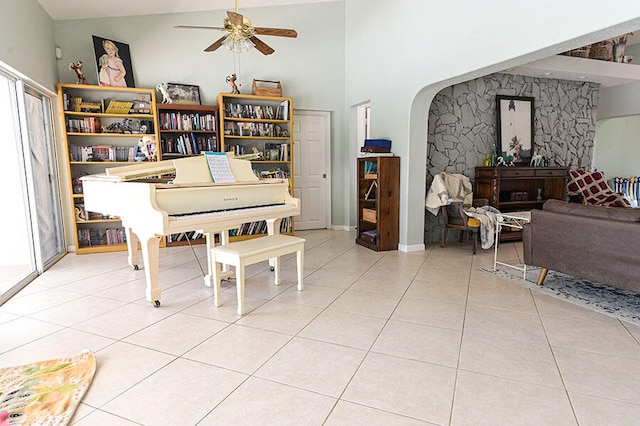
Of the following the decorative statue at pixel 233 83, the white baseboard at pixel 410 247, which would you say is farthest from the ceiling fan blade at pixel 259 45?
the white baseboard at pixel 410 247

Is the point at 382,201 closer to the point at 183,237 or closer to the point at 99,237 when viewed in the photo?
the point at 183,237

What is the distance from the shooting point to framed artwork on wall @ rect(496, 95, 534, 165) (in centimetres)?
544

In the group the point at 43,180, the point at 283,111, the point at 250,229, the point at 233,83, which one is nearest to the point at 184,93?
the point at 233,83

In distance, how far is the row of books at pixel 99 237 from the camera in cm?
481

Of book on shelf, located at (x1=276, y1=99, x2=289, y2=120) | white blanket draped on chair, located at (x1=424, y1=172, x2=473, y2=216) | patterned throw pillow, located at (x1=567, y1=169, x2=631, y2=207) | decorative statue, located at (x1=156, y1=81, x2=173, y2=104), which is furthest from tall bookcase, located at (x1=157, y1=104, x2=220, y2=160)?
patterned throw pillow, located at (x1=567, y1=169, x2=631, y2=207)

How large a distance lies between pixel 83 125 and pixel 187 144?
4.41 ft

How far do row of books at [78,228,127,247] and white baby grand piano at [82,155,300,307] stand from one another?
4.93ft

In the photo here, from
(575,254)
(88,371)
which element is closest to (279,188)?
(88,371)

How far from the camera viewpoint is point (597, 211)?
9.43 feet

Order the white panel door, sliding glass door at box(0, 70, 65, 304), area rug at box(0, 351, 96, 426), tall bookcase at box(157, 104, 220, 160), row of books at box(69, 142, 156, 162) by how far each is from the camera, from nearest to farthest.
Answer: area rug at box(0, 351, 96, 426) → sliding glass door at box(0, 70, 65, 304) → row of books at box(69, 142, 156, 162) → tall bookcase at box(157, 104, 220, 160) → the white panel door

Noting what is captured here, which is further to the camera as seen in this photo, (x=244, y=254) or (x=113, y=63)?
(x=113, y=63)

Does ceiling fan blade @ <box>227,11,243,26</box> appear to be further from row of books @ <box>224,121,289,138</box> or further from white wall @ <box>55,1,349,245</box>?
white wall @ <box>55,1,349,245</box>

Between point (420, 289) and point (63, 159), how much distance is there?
485cm

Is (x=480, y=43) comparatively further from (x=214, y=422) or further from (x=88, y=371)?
(x=88, y=371)
